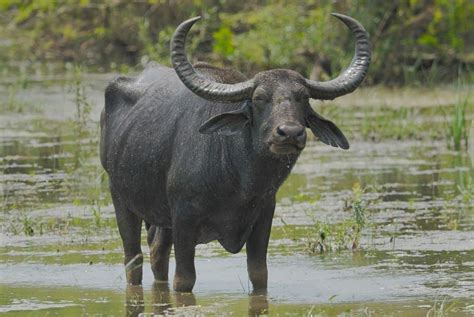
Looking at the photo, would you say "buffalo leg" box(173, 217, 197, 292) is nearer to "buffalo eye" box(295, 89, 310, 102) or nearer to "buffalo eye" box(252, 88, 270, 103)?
"buffalo eye" box(252, 88, 270, 103)

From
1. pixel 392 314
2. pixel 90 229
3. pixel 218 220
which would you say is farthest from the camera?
pixel 90 229

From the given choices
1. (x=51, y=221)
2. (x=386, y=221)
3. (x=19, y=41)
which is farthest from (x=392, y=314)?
(x=19, y=41)

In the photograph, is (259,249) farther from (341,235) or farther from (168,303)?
(341,235)

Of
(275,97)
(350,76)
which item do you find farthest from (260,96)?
(350,76)

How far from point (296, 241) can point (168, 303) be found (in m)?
2.16

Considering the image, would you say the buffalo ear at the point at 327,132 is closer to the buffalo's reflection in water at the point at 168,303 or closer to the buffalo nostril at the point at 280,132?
the buffalo nostril at the point at 280,132

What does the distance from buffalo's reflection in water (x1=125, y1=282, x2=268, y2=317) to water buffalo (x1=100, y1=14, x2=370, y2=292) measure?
98 mm

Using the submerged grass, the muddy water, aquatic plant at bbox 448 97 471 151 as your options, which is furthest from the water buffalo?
aquatic plant at bbox 448 97 471 151

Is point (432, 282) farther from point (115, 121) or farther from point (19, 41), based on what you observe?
point (19, 41)

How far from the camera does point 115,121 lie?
924 cm

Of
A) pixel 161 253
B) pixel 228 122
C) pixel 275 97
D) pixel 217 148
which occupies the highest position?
pixel 275 97

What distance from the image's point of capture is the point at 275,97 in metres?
7.64

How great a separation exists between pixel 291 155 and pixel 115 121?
1951 millimetres

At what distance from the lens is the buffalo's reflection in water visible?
25.6 feet
